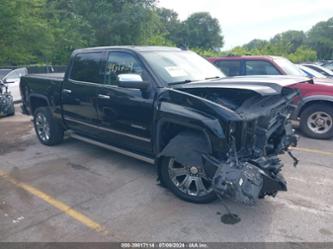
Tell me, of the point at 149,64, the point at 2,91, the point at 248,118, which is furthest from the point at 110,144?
the point at 2,91

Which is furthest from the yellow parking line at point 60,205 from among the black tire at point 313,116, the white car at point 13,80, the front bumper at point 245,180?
the white car at point 13,80

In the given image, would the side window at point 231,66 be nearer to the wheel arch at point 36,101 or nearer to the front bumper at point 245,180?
the wheel arch at point 36,101

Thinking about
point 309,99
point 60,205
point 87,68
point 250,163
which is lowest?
point 60,205

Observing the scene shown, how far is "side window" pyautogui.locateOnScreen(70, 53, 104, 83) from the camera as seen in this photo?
4914mm

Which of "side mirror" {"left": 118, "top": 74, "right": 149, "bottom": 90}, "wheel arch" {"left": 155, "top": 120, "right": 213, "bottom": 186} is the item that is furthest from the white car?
"wheel arch" {"left": 155, "top": 120, "right": 213, "bottom": 186}

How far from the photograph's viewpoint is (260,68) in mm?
7523

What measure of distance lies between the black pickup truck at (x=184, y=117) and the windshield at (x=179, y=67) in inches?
0.6

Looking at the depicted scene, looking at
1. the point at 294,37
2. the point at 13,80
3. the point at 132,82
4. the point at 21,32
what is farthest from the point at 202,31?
the point at 132,82

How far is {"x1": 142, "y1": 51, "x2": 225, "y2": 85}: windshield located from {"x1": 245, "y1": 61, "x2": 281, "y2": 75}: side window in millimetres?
2926

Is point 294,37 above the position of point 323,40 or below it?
above

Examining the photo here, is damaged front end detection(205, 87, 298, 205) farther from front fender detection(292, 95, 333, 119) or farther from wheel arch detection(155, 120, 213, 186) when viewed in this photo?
front fender detection(292, 95, 333, 119)

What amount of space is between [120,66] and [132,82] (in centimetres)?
81

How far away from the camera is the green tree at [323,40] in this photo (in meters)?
61.4

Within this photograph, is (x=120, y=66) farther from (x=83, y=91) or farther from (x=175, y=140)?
(x=175, y=140)
